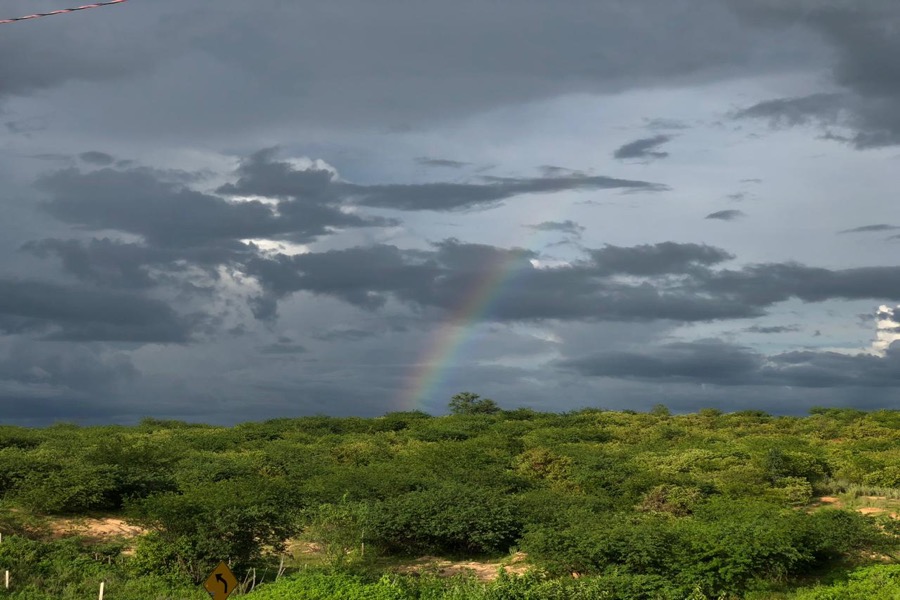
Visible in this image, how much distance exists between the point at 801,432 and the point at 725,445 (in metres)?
19.3

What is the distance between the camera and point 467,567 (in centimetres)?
3120

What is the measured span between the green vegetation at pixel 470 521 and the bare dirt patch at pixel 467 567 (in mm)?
488

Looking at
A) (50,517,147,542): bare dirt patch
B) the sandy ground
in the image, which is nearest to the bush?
(50,517,147,542): bare dirt patch

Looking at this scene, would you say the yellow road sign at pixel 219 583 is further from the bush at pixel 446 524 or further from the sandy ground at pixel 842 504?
the sandy ground at pixel 842 504

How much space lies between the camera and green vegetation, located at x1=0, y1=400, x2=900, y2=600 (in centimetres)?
2688

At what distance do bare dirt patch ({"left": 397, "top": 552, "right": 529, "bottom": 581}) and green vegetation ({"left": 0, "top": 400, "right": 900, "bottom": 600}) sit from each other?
488mm

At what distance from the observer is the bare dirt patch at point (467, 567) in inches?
1186

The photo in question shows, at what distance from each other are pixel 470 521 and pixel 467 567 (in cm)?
163

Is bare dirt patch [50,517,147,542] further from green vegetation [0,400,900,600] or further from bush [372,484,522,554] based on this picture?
bush [372,484,522,554]

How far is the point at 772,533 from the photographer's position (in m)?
28.2

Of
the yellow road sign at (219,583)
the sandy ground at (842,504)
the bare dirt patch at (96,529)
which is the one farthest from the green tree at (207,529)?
the sandy ground at (842,504)

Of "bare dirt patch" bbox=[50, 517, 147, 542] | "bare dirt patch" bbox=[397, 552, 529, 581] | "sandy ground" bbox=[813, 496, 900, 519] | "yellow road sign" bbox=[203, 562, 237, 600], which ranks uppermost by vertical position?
"yellow road sign" bbox=[203, 562, 237, 600]

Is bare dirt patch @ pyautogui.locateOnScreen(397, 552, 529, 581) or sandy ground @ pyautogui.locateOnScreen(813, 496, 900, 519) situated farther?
sandy ground @ pyautogui.locateOnScreen(813, 496, 900, 519)

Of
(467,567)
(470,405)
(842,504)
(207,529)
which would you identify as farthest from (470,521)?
(470,405)
